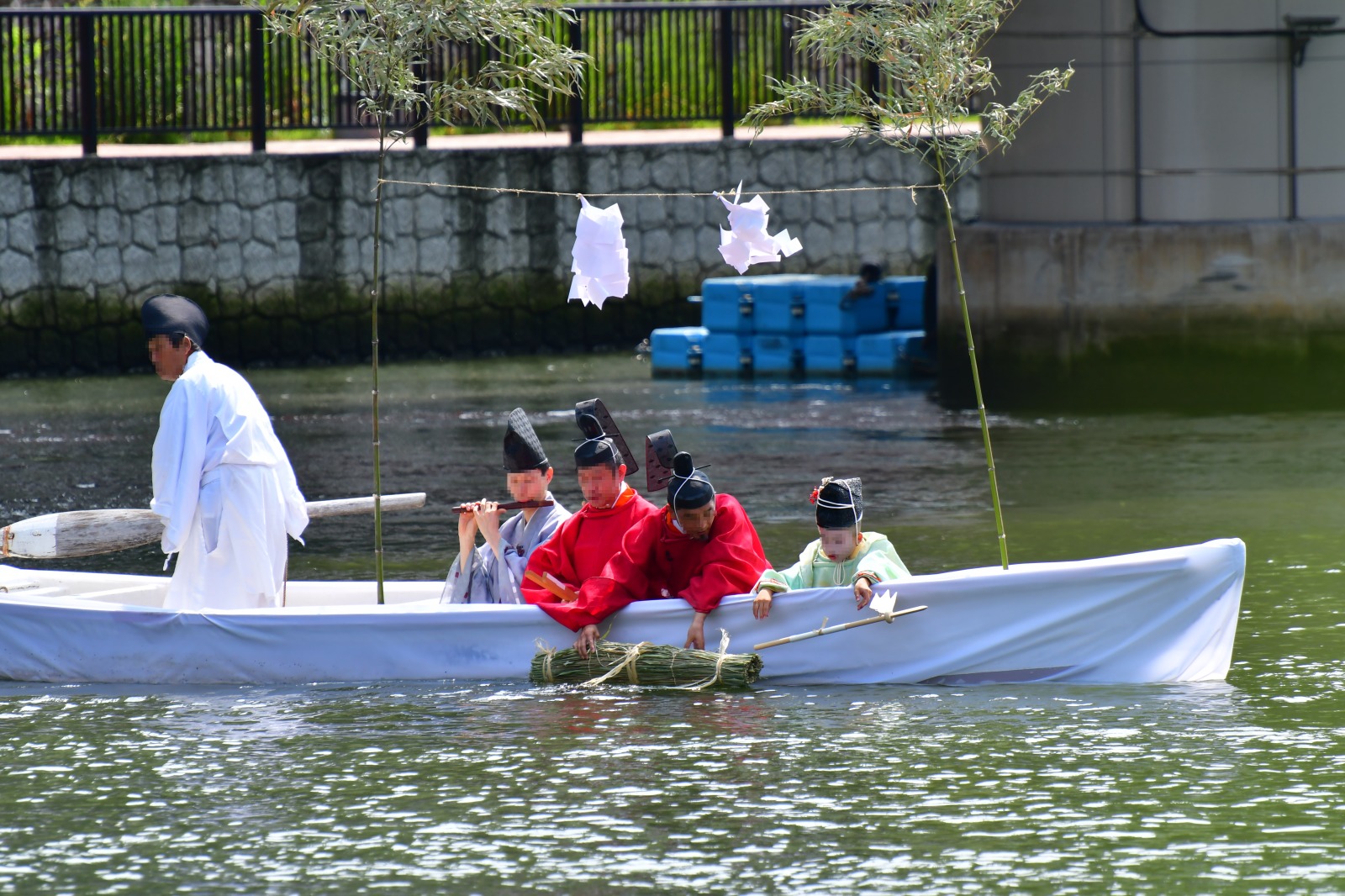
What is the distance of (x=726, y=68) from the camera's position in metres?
23.1

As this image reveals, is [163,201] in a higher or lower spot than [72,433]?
higher

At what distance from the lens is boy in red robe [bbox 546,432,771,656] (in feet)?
27.3

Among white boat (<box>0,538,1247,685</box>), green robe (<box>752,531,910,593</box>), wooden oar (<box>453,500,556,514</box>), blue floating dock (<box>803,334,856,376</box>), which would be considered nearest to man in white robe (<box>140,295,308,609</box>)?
white boat (<box>0,538,1247,685</box>)

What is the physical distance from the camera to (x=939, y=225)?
76.1 feet

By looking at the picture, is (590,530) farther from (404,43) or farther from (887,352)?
(887,352)

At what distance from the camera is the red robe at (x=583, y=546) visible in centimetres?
863

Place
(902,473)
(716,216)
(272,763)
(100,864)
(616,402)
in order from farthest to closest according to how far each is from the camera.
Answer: (716,216), (616,402), (902,473), (272,763), (100,864)

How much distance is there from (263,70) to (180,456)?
46.0 feet

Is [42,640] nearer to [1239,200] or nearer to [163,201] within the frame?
[1239,200]

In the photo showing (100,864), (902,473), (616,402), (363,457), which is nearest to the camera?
(100,864)

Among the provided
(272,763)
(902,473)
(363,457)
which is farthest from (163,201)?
(272,763)

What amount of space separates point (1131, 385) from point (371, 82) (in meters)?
9.97

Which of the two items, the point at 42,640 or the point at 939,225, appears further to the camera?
the point at 939,225

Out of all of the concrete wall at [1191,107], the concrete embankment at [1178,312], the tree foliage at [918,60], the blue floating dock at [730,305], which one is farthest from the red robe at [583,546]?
the blue floating dock at [730,305]
